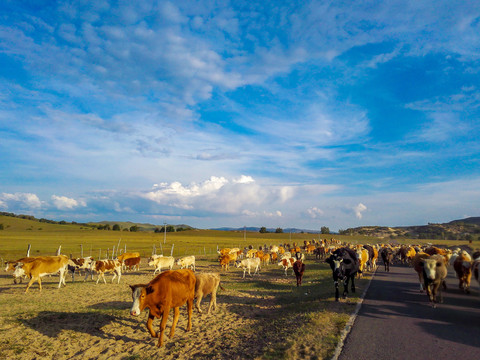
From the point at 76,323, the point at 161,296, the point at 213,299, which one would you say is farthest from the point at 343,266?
the point at 76,323

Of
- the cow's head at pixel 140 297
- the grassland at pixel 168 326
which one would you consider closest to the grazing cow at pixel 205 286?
the grassland at pixel 168 326

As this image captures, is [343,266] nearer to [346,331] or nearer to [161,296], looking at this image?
[346,331]

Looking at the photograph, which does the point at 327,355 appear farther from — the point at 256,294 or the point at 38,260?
the point at 38,260

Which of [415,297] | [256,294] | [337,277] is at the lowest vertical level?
[256,294]

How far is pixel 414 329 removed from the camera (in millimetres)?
8039

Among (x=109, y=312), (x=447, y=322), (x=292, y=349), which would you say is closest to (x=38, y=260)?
(x=109, y=312)

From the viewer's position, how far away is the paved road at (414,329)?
6488 millimetres

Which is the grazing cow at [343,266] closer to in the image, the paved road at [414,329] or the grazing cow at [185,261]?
the paved road at [414,329]

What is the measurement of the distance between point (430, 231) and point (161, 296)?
154 m

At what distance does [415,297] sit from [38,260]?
20.2 m

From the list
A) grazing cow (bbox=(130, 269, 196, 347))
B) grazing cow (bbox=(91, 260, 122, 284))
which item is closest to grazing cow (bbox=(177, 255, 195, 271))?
grazing cow (bbox=(91, 260, 122, 284))

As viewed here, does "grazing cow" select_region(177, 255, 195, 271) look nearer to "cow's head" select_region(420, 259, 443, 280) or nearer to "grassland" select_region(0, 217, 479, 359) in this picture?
"grassland" select_region(0, 217, 479, 359)

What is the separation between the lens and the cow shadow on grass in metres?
9.20

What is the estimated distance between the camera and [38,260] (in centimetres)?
1584
